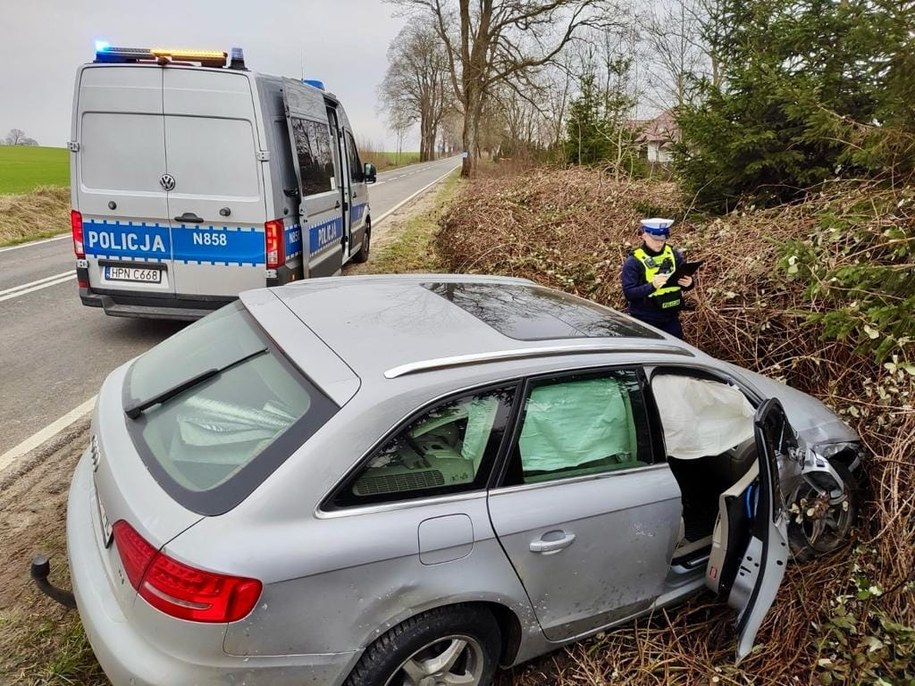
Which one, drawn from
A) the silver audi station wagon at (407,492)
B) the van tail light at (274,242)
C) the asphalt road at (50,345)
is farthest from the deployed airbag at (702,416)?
the van tail light at (274,242)

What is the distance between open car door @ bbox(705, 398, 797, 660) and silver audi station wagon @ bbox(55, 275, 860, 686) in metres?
0.01

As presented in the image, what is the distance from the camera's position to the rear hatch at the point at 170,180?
5.37 m

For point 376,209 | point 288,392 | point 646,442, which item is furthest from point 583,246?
point 376,209

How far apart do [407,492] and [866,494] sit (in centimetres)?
239

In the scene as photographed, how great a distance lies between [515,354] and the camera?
2.25 metres

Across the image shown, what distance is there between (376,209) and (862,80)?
14.3 metres

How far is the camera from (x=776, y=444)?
2.61 meters

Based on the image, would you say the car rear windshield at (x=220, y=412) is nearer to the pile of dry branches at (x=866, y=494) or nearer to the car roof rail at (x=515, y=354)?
the car roof rail at (x=515, y=354)

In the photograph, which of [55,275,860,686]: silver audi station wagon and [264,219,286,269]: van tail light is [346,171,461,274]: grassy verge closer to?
[264,219,286,269]: van tail light

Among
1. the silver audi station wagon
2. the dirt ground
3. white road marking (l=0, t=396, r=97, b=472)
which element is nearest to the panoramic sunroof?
the silver audi station wagon

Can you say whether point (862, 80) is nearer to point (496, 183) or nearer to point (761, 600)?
point (761, 600)

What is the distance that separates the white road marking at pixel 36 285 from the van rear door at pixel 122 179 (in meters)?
2.64

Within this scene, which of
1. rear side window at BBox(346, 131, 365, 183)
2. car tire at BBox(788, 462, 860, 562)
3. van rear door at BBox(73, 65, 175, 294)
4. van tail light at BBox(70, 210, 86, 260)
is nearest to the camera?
car tire at BBox(788, 462, 860, 562)

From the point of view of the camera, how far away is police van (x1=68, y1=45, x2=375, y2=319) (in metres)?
5.37
